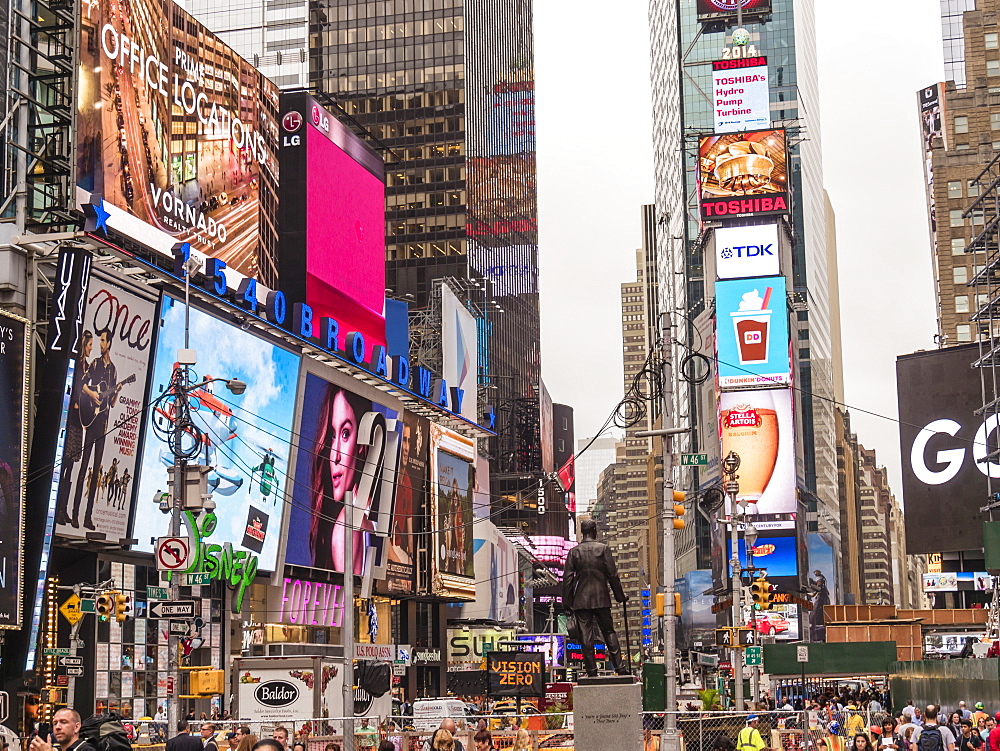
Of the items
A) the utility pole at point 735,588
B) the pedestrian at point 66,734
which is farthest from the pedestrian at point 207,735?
the utility pole at point 735,588

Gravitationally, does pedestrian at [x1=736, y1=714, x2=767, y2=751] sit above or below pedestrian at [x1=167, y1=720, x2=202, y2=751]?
below

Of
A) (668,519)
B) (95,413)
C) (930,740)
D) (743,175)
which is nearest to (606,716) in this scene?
(930,740)

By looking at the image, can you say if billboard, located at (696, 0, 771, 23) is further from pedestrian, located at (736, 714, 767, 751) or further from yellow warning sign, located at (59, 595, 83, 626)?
pedestrian, located at (736, 714, 767, 751)

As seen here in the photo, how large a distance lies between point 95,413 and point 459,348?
55765 mm

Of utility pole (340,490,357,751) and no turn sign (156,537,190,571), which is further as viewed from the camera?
no turn sign (156,537,190,571)

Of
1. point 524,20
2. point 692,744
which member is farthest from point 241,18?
point 692,744

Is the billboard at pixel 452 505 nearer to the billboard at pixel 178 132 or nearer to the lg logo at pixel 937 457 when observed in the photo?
the billboard at pixel 178 132

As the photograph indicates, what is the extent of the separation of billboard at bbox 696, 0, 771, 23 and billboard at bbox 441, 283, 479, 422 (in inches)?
2474

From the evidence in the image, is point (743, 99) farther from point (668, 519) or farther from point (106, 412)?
point (668, 519)

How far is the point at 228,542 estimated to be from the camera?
5356 centimetres

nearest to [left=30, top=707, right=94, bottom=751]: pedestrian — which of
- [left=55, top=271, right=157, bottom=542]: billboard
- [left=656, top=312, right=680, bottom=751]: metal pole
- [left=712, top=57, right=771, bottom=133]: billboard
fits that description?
[left=656, top=312, right=680, bottom=751]: metal pole

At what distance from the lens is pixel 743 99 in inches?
4732

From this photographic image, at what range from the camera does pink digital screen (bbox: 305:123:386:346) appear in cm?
6988

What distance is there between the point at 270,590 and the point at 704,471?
75.9 metres
